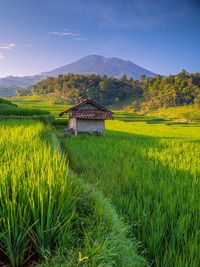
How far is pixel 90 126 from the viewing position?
757 inches

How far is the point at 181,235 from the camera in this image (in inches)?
118

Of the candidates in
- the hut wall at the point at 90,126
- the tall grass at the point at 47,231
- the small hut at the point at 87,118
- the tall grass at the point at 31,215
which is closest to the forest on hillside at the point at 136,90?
the small hut at the point at 87,118

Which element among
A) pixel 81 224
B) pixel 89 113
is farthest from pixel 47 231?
pixel 89 113

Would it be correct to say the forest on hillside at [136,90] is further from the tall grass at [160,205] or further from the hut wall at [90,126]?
the tall grass at [160,205]

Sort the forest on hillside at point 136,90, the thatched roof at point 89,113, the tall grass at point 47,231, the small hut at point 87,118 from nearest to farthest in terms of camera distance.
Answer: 1. the tall grass at point 47,231
2. the thatched roof at point 89,113
3. the small hut at point 87,118
4. the forest on hillside at point 136,90

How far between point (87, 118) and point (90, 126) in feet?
2.45

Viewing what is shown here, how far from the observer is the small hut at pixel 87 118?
61.7ft

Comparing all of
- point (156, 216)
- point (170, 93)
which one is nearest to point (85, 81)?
point (170, 93)

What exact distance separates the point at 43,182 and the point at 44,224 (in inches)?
15.3

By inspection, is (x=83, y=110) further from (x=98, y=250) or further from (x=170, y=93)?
(x=170, y=93)

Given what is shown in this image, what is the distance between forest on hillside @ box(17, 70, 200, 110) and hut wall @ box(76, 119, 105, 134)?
5015 cm

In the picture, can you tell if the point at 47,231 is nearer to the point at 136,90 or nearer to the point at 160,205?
the point at 160,205

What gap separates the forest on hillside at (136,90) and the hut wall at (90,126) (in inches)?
1974

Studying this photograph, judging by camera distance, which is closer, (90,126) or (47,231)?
(47,231)
